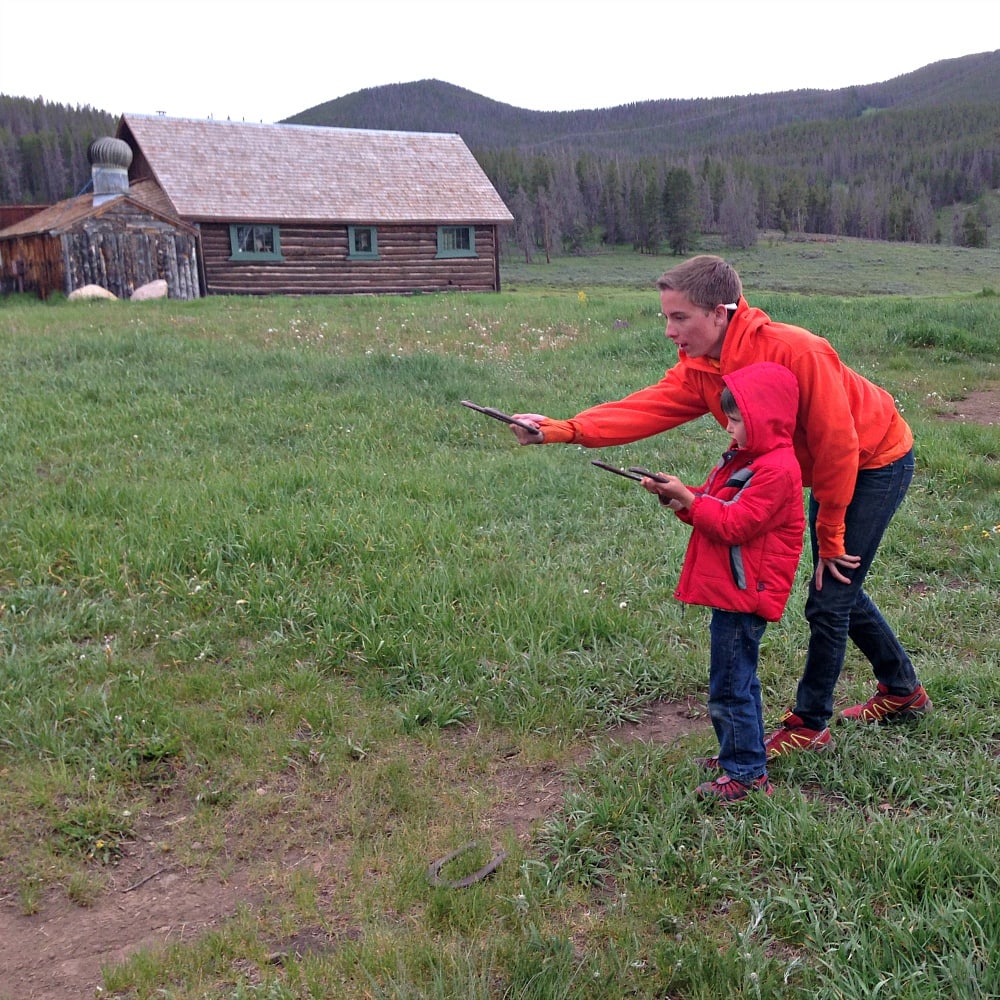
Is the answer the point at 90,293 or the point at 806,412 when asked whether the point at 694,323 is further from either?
the point at 90,293

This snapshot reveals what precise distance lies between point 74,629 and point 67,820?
4.95 ft

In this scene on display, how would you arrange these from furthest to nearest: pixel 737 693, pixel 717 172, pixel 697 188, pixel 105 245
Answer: pixel 717 172 < pixel 697 188 < pixel 105 245 < pixel 737 693

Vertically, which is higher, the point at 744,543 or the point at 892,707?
the point at 744,543

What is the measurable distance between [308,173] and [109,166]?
5406 millimetres

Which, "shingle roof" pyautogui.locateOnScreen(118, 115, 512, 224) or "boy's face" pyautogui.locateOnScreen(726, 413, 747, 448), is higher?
"shingle roof" pyautogui.locateOnScreen(118, 115, 512, 224)

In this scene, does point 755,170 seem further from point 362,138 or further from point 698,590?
point 698,590

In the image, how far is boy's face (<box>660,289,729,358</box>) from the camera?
10.4 feet

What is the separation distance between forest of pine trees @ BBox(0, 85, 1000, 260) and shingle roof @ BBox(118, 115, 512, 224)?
2908 centimetres

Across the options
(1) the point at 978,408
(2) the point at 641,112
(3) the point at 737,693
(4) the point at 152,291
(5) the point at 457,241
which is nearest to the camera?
(3) the point at 737,693

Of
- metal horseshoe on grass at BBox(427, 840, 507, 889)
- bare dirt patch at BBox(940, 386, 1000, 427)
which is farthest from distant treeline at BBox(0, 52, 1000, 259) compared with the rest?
metal horseshoe on grass at BBox(427, 840, 507, 889)

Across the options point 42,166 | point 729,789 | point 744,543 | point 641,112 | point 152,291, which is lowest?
point 729,789

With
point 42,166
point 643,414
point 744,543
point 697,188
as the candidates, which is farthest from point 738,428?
point 42,166

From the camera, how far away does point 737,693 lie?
3248 millimetres

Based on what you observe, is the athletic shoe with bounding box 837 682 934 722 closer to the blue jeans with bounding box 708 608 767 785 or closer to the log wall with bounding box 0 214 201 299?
the blue jeans with bounding box 708 608 767 785
